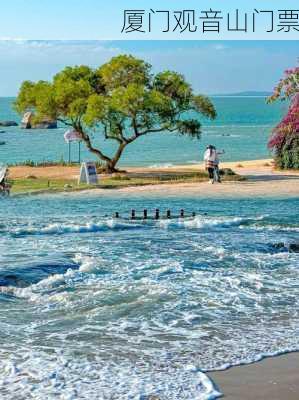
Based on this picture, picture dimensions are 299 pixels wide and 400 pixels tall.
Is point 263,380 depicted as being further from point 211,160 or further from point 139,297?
point 211,160

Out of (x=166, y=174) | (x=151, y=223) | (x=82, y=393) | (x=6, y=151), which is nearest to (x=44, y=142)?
(x=6, y=151)

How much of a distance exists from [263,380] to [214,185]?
20.8 metres

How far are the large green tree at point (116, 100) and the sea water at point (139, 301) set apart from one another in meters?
9.84

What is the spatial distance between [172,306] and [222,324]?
1.27 metres

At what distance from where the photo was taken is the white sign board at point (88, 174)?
29.3 metres

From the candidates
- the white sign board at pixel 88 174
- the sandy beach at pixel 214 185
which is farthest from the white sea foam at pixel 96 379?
the white sign board at pixel 88 174

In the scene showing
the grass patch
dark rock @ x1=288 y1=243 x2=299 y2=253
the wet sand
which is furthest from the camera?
the grass patch

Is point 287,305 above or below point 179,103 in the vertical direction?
below

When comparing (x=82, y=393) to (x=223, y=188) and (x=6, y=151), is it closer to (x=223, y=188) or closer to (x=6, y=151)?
(x=223, y=188)

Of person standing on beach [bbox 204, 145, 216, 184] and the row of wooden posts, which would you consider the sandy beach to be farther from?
the row of wooden posts

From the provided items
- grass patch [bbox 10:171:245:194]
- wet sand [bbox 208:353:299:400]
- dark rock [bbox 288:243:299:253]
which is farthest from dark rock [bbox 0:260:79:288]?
grass patch [bbox 10:171:245:194]

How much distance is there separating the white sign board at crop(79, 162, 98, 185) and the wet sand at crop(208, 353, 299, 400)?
20.1 m

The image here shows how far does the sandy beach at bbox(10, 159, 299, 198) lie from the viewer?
90.1ft

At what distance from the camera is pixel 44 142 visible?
78125 mm
